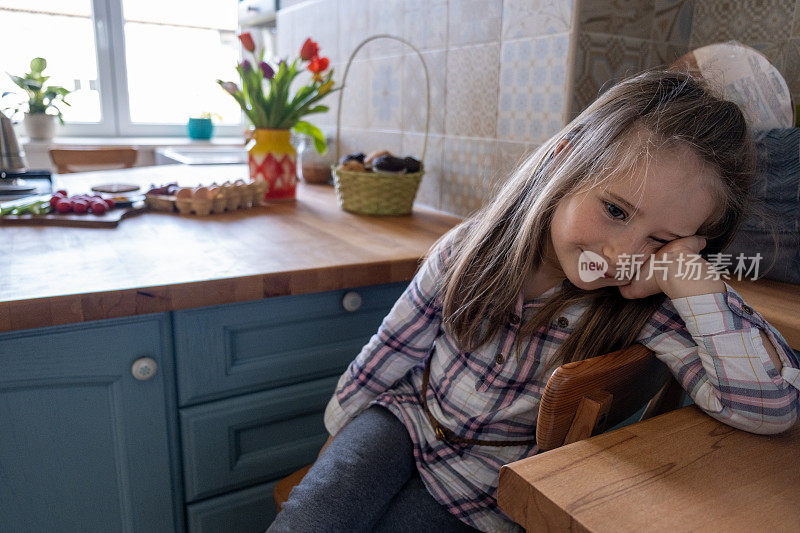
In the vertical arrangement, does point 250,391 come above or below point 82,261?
below

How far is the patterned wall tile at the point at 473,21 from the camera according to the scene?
4.27 ft

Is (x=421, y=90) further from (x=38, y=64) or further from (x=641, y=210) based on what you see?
(x=38, y=64)

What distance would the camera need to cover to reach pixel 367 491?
0.77 m

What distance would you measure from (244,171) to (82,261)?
1.12m

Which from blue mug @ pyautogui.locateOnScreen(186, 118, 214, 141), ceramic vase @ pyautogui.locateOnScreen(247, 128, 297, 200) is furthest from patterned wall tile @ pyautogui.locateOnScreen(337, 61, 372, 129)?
blue mug @ pyautogui.locateOnScreen(186, 118, 214, 141)

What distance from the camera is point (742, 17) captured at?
3.66ft

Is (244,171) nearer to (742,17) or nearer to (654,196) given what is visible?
(742,17)

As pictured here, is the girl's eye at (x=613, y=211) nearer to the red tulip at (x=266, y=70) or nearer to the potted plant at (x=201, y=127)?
the red tulip at (x=266, y=70)

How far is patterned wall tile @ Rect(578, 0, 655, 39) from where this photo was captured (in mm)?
1113

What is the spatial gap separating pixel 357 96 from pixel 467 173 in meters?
0.63

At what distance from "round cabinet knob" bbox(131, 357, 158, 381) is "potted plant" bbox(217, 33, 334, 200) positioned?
772 millimetres

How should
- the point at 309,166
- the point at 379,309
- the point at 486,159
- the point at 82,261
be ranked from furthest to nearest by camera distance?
1. the point at 309,166
2. the point at 486,159
3. the point at 379,309
4. the point at 82,261

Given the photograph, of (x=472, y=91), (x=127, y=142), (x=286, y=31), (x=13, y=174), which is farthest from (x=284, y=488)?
(x=127, y=142)

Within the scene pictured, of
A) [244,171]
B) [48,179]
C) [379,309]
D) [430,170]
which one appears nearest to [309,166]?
[244,171]
